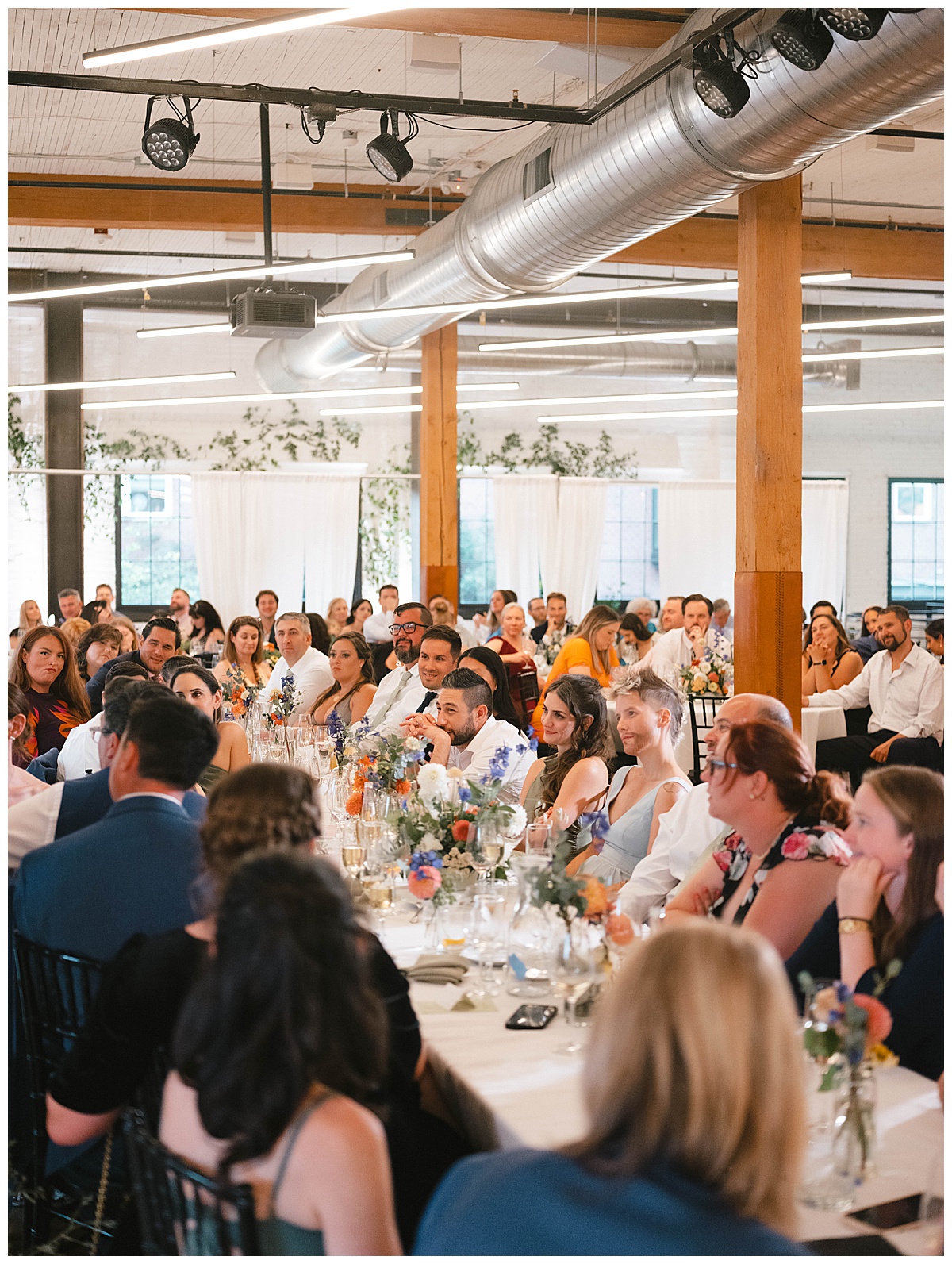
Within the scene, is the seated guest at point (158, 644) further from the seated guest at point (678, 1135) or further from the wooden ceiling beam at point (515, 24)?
the seated guest at point (678, 1135)

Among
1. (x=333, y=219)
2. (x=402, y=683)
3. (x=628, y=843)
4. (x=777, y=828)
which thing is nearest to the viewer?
(x=777, y=828)

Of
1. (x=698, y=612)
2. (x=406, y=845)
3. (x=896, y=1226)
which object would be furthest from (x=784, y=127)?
(x=698, y=612)

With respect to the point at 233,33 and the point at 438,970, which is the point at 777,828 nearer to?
the point at 438,970

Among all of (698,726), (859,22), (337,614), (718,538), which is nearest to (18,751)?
(859,22)

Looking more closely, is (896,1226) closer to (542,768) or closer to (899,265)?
(542,768)

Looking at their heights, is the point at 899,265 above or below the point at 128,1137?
above

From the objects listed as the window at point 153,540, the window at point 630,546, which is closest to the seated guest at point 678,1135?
the window at point 153,540

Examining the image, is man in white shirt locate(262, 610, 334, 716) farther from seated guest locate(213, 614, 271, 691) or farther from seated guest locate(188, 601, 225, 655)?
seated guest locate(188, 601, 225, 655)

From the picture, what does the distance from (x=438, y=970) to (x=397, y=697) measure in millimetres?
4207

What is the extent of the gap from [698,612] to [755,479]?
2.97 metres

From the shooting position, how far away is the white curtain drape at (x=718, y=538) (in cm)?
1566

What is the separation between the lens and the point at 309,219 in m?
9.59

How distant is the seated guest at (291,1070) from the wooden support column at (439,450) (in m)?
9.55

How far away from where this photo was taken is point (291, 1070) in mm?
1562
